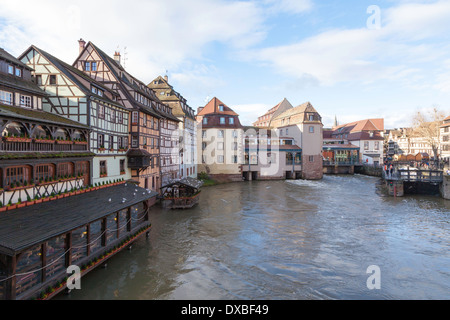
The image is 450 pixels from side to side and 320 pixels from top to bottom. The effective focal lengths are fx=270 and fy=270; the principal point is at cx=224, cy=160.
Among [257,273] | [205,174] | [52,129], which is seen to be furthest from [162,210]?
[205,174]

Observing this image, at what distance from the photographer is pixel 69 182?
18047 mm

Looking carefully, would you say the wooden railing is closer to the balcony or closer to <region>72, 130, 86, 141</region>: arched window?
<region>72, 130, 86, 141</region>: arched window

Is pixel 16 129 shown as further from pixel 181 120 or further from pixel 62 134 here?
pixel 181 120

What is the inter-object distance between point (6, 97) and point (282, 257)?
18747mm

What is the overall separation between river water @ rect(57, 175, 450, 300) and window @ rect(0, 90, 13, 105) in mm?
11040

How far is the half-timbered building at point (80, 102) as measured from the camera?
2033cm

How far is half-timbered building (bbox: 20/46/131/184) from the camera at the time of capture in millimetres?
20328

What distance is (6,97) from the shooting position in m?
15.7

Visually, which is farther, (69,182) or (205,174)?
(205,174)

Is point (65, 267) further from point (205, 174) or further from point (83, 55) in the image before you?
point (205, 174)

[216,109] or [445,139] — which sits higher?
[216,109]

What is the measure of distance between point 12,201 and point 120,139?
41.8 feet

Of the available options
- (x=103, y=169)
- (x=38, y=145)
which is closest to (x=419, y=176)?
(x=103, y=169)

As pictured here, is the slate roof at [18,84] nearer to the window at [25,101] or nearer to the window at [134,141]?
the window at [25,101]
